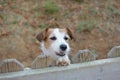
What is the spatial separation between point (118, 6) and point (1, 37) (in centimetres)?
157

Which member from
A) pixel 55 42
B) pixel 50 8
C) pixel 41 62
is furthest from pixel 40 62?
pixel 50 8

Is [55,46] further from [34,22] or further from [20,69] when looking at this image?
[34,22]

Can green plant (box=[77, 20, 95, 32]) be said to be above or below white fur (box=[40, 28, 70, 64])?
above

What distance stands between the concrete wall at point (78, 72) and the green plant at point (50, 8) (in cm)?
174

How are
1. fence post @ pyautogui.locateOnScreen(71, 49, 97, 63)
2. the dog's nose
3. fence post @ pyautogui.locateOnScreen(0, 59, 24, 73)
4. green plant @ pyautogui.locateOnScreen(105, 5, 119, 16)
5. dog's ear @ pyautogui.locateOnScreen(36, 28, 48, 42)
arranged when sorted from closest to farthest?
fence post @ pyautogui.locateOnScreen(0, 59, 24, 73) < fence post @ pyautogui.locateOnScreen(71, 49, 97, 63) < the dog's nose < dog's ear @ pyautogui.locateOnScreen(36, 28, 48, 42) < green plant @ pyautogui.locateOnScreen(105, 5, 119, 16)

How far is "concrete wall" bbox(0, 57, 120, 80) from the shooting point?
195 centimetres

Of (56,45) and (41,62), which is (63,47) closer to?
(56,45)

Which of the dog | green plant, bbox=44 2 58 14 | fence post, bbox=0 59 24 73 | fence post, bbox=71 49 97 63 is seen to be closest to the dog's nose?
the dog

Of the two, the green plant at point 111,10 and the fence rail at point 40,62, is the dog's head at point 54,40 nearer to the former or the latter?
the fence rail at point 40,62

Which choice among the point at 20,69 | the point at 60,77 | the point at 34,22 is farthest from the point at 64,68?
the point at 34,22

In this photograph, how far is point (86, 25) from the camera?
3713 mm

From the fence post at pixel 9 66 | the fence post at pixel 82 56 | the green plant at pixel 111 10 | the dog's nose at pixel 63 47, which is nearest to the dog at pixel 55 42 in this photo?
the dog's nose at pixel 63 47

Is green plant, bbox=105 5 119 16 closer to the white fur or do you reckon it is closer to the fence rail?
the white fur

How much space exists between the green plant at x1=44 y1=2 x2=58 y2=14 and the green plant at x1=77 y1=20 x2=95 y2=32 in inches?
13.8
